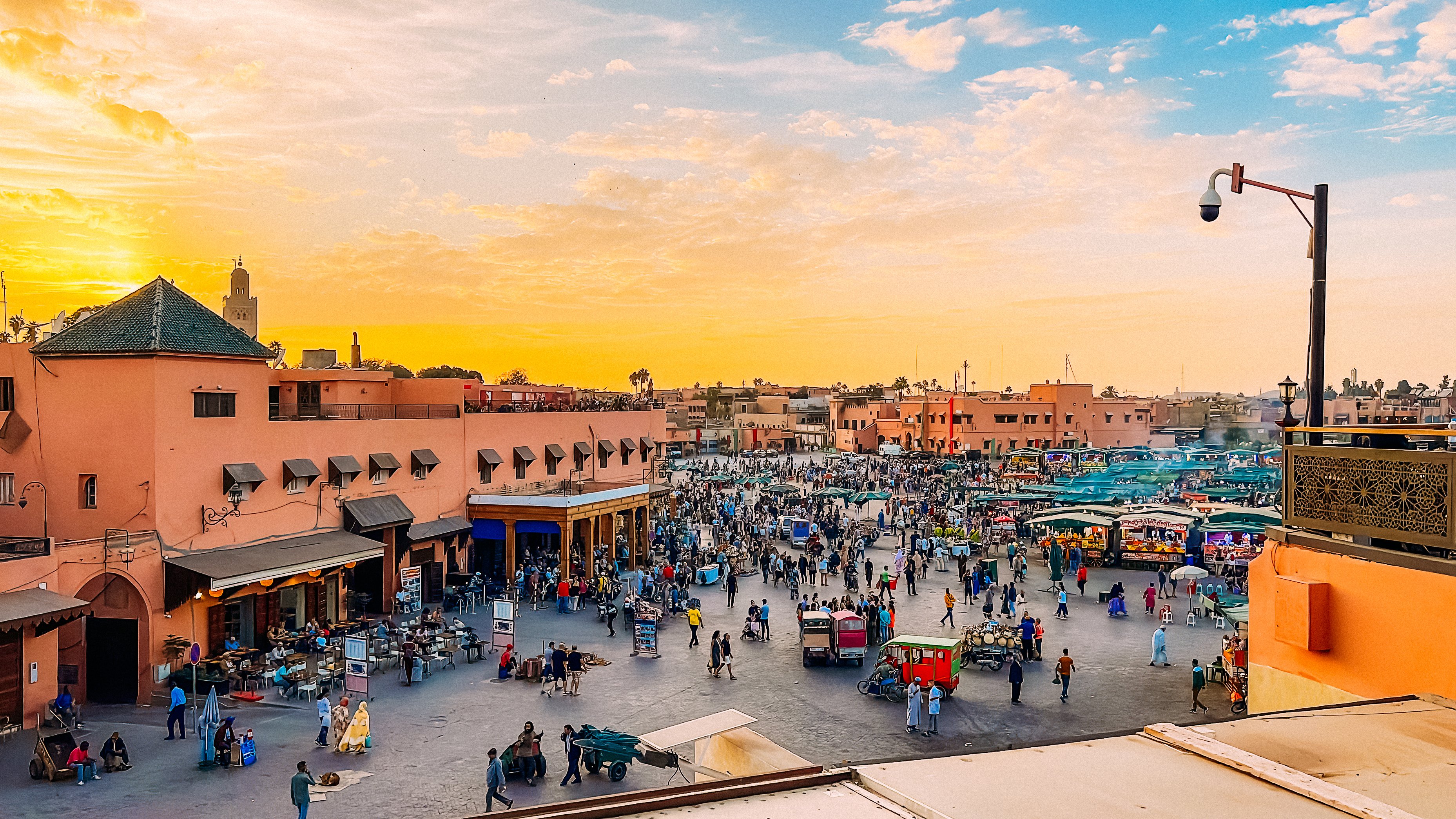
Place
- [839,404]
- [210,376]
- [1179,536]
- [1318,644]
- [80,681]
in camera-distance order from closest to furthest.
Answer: [1318,644] → [80,681] → [210,376] → [1179,536] → [839,404]

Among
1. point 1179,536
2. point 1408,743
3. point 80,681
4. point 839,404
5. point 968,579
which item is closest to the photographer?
point 1408,743

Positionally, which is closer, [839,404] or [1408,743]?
[1408,743]

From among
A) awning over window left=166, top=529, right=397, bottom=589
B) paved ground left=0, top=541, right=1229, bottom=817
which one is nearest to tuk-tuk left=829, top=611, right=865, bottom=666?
paved ground left=0, top=541, right=1229, bottom=817

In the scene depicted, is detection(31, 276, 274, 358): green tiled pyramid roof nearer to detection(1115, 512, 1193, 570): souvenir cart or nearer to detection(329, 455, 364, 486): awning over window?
detection(329, 455, 364, 486): awning over window

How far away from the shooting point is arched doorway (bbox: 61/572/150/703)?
17312 mm

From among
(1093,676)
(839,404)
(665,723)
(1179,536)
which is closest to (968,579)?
(1093,676)

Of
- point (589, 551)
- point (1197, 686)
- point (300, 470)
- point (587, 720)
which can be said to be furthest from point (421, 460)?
point (1197, 686)

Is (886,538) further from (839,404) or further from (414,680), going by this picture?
(839,404)

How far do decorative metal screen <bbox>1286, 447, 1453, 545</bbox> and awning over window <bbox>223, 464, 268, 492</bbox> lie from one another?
19.5 meters

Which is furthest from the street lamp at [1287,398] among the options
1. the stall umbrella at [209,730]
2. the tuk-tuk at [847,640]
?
the stall umbrella at [209,730]

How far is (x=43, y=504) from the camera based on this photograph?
1842 centimetres

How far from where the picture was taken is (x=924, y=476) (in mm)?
63344

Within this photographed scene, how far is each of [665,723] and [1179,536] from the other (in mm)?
25263

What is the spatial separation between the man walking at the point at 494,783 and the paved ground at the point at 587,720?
0.61 feet
